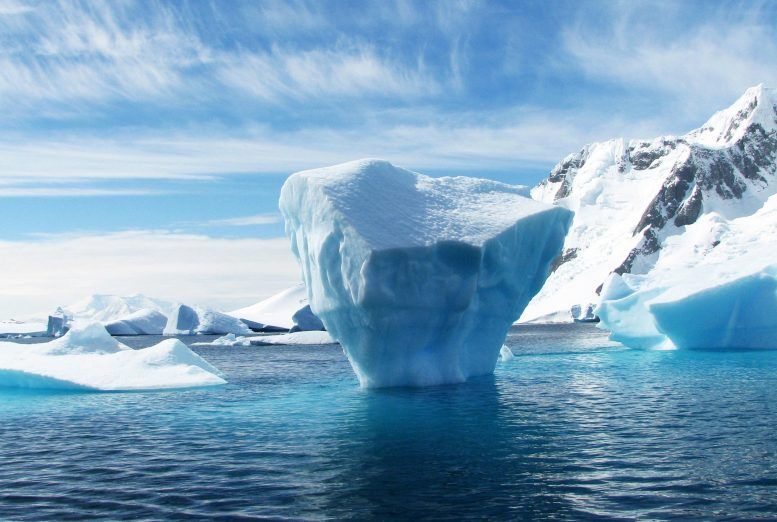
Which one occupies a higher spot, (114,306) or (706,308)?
(114,306)

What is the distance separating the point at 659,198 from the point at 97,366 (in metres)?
158

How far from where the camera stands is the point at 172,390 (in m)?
23.8

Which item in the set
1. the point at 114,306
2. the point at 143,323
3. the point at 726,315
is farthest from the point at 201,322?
the point at 726,315

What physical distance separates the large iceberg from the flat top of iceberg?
0.11 feet

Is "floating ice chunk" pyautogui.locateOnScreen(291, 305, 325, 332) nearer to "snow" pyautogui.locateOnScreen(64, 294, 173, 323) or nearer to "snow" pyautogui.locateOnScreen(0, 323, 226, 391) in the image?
"snow" pyautogui.locateOnScreen(0, 323, 226, 391)

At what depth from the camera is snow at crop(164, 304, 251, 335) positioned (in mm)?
88562

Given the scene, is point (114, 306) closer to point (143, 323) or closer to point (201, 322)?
point (143, 323)

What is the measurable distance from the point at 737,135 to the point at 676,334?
6440 inches

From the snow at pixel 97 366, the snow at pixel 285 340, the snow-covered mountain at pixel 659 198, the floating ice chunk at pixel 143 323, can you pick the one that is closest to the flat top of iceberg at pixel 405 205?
the snow at pixel 97 366

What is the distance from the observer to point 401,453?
1274 cm

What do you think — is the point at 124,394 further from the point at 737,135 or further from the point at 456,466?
the point at 737,135

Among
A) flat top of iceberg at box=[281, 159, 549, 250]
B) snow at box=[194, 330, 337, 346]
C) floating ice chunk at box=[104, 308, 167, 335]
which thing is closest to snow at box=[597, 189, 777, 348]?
flat top of iceberg at box=[281, 159, 549, 250]

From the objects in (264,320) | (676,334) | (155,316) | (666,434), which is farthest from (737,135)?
(666,434)

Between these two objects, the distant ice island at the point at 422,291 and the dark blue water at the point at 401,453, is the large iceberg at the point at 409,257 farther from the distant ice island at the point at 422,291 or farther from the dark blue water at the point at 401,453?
the dark blue water at the point at 401,453
